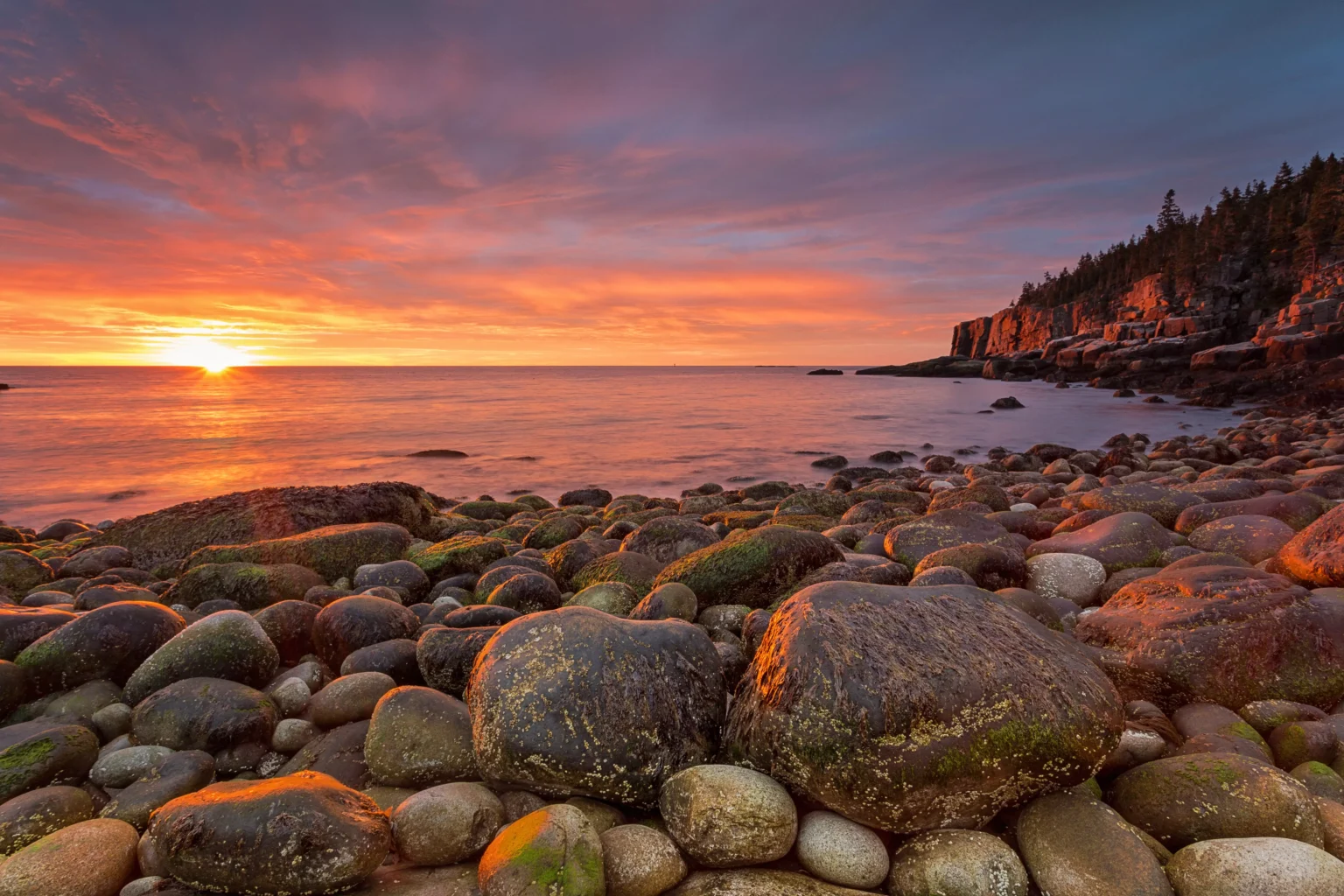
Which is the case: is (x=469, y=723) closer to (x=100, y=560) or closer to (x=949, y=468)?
(x=100, y=560)

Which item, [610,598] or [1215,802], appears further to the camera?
[610,598]

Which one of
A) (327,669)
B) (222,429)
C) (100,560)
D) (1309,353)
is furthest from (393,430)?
(1309,353)

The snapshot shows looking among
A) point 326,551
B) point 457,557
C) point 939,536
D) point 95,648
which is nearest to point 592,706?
point 95,648

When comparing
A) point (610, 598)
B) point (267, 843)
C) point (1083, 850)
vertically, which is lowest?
point (1083, 850)

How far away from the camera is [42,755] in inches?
110

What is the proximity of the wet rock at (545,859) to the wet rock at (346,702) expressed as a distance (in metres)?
1.31

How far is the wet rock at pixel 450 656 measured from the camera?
342 cm

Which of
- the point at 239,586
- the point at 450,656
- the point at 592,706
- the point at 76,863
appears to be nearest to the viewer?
the point at 76,863

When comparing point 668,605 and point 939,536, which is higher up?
point 939,536

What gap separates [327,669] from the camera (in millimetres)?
3896

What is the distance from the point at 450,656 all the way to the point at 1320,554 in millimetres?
5215

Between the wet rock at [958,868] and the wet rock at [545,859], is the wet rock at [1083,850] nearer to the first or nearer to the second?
the wet rock at [958,868]

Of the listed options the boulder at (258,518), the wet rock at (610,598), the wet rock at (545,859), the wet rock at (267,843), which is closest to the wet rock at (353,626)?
the wet rock at (610,598)

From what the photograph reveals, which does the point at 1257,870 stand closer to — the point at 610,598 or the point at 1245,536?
the point at 610,598
